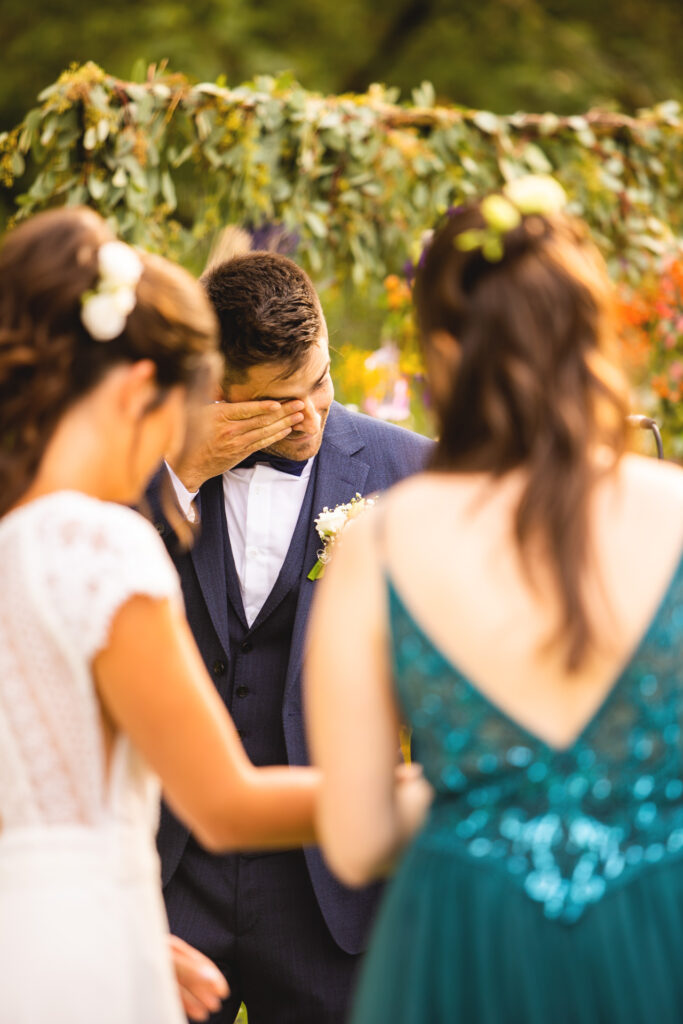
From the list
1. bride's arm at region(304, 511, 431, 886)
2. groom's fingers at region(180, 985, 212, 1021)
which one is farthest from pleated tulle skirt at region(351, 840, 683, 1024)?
groom's fingers at region(180, 985, 212, 1021)

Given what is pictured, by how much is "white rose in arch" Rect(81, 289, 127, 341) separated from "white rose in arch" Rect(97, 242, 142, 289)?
0.8 inches

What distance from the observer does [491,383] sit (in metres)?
1.53

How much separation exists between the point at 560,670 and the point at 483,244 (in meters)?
0.55

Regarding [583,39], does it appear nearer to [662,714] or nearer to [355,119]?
[355,119]

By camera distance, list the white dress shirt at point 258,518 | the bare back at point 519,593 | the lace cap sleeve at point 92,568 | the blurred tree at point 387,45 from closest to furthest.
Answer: the bare back at point 519,593
the lace cap sleeve at point 92,568
the white dress shirt at point 258,518
the blurred tree at point 387,45

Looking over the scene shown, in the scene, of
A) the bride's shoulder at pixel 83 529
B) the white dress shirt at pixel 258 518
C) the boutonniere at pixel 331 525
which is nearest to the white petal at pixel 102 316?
the bride's shoulder at pixel 83 529

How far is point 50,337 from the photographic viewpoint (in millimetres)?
1705

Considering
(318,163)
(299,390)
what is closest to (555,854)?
(299,390)

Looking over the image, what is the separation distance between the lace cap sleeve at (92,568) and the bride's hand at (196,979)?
0.71 metres

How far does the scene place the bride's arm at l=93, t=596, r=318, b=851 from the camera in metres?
1.61

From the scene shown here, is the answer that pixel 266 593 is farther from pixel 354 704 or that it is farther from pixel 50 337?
pixel 354 704

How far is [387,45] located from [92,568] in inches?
390

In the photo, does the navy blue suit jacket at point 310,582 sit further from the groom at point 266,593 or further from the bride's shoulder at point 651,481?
the bride's shoulder at point 651,481

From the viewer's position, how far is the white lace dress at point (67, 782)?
1636 millimetres
